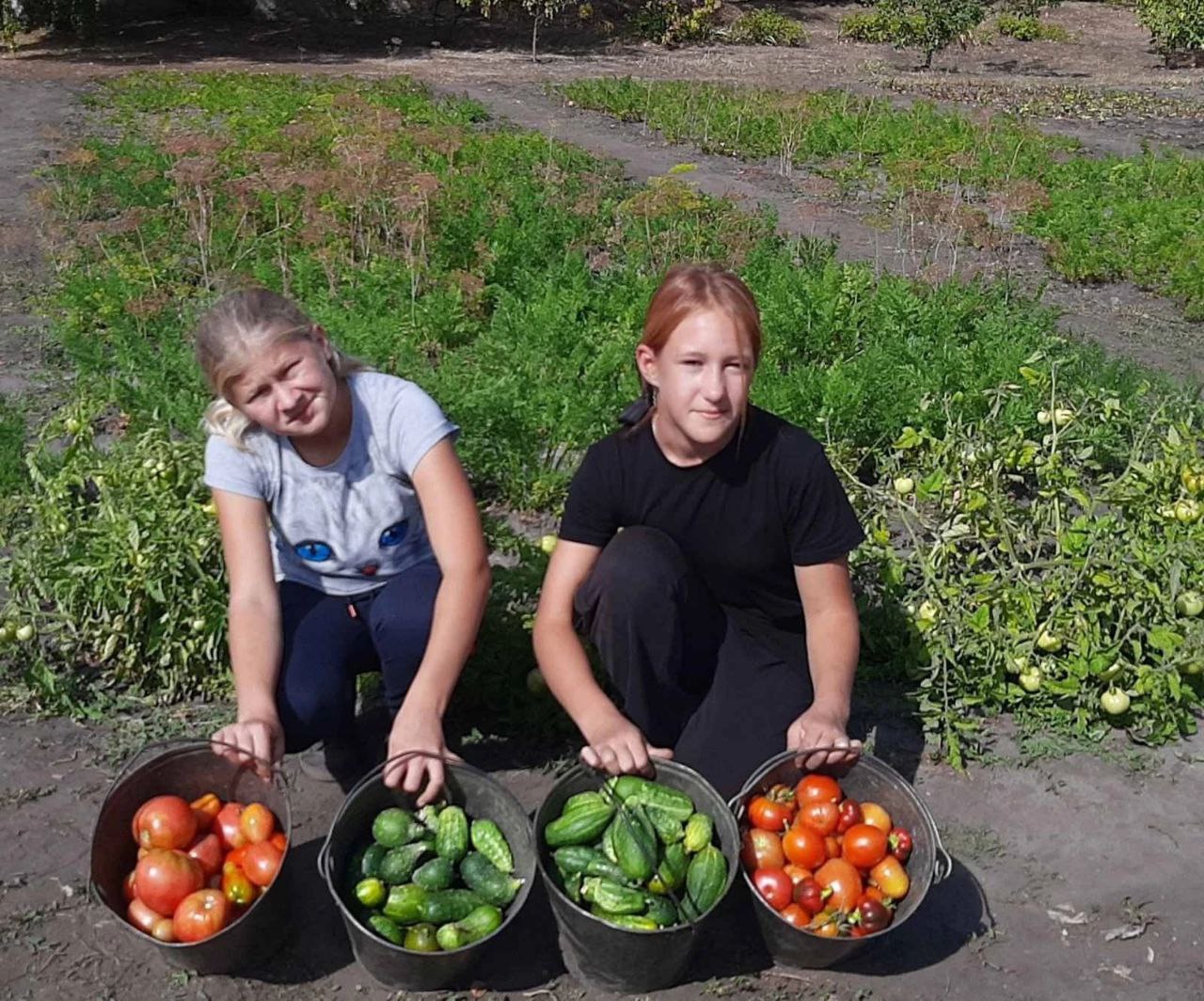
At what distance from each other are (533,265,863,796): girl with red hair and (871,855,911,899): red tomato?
24cm

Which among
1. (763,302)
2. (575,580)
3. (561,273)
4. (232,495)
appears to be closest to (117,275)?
(561,273)

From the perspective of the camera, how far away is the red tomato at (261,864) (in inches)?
103

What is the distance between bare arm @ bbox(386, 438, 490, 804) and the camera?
2.79 meters

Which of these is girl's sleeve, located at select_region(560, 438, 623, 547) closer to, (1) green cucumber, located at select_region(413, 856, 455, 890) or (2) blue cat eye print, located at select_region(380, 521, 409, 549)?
(2) blue cat eye print, located at select_region(380, 521, 409, 549)

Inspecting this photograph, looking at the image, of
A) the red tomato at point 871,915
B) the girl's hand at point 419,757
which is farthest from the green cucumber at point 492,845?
the red tomato at point 871,915

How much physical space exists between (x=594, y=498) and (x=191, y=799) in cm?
112

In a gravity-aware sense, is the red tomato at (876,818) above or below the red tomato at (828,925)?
above

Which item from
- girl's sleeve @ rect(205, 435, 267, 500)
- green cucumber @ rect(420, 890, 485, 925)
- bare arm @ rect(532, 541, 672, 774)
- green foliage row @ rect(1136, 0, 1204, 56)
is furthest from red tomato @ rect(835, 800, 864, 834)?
green foliage row @ rect(1136, 0, 1204, 56)

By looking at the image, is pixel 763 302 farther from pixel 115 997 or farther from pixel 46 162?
pixel 46 162

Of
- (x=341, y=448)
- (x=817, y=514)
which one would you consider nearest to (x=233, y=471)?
(x=341, y=448)

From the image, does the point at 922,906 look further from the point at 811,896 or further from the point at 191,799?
the point at 191,799

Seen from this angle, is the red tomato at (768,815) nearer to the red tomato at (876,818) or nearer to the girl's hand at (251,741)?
the red tomato at (876,818)

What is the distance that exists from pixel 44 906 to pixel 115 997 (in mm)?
Answer: 355

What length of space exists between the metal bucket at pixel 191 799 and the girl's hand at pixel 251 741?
3cm
